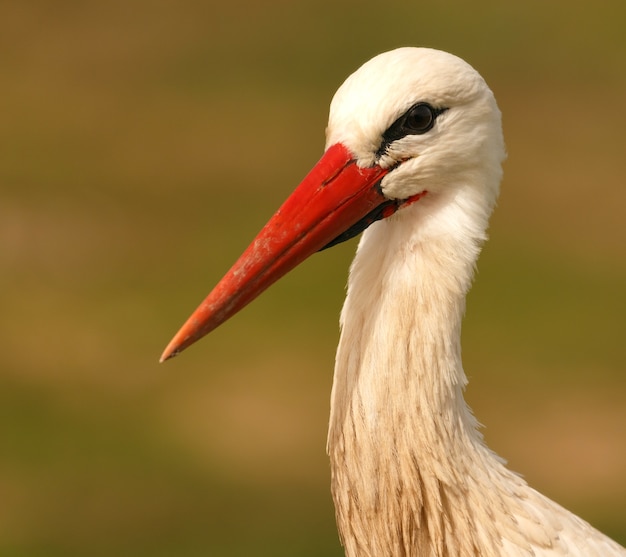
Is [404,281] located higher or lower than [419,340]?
higher

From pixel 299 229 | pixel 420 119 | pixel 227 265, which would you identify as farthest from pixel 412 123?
pixel 227 265

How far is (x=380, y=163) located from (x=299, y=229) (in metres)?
0.18

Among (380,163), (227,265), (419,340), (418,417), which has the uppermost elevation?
(227,265)

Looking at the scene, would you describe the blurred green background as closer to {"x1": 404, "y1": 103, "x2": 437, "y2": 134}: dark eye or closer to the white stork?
the white stork

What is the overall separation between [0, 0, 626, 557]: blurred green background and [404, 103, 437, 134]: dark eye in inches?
138

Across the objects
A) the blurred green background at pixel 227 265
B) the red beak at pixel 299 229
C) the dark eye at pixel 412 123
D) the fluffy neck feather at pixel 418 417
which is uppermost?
the blurred green background at pixel 227 265

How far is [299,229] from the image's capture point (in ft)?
6.84

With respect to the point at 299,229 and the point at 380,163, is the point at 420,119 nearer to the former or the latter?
the point at 380,163

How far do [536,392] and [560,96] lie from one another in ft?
11.7

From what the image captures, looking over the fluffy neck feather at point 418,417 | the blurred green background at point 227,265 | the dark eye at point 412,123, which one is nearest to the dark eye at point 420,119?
the dark eye at point 412,123

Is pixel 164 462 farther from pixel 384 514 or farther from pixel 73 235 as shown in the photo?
pixel 384 514

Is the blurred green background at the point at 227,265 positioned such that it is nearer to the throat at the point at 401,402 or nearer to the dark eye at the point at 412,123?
the throat at the point at 401,402

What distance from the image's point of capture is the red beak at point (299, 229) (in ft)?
6.78

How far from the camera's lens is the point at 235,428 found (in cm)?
595
